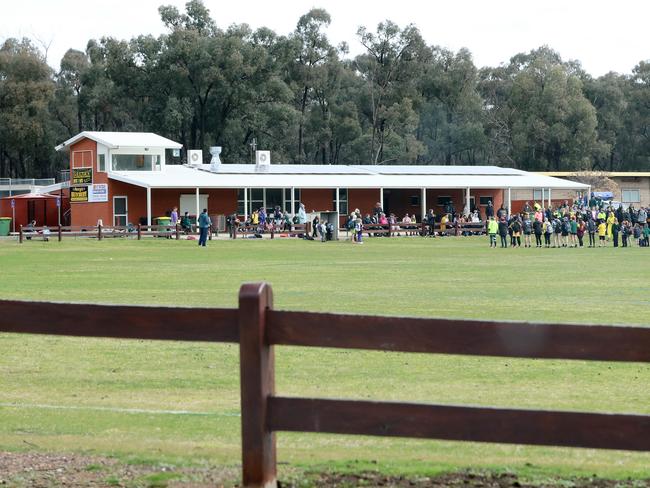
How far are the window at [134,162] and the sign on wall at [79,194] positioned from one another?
2.24 metres

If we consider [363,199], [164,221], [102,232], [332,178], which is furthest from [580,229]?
[363,199]

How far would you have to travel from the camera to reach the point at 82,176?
71375mm

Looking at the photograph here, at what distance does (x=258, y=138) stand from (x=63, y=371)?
86099 mm

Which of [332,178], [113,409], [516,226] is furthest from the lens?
[332,178]

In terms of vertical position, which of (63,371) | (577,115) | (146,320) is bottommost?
(63,371)

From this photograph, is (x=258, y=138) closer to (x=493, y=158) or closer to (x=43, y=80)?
(x=43, y=80)

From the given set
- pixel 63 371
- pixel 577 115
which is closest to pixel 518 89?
pixel 577 115

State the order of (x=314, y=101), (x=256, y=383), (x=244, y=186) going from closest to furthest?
(x=256, y=383) < (x=244, y=186) < (x=314, y=101)

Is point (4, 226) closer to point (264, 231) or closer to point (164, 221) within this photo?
point (164, 221)

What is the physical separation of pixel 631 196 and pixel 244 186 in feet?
140

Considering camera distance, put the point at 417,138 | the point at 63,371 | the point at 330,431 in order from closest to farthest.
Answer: the point at 330,431 < the point at 63,371 < the point at 417,138

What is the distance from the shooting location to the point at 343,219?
79000 mm

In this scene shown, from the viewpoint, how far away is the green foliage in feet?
315

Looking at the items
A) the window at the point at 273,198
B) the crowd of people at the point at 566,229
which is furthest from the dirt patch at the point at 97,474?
the window at the point at 273,198
